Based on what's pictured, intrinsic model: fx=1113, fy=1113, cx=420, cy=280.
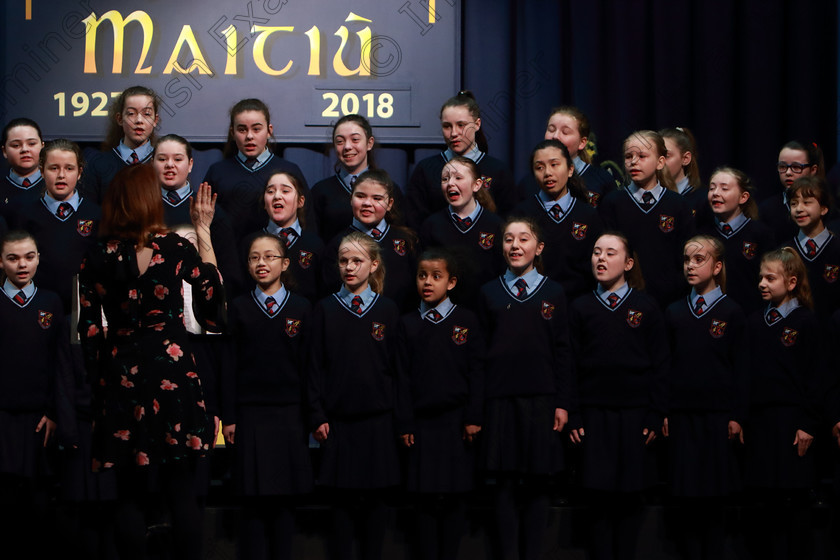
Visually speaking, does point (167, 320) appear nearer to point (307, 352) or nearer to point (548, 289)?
point (307, 352)

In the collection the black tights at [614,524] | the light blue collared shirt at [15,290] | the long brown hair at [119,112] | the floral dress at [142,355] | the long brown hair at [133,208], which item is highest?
the long brown hair at [119,112]

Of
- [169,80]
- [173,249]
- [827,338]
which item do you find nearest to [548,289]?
[827,338]

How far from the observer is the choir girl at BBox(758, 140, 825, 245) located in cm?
437

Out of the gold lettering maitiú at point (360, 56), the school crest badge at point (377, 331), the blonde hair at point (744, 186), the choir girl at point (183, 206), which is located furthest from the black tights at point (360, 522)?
the gold lettering maitiú at point (360, 56)

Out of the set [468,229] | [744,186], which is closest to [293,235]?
[468,229]

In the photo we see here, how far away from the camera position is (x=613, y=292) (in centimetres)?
371

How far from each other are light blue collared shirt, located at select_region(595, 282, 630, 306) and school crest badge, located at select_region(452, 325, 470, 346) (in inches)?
18.5

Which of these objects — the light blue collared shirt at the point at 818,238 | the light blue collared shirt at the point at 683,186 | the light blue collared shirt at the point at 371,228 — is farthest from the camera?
the light blue collared shirt at the point at 683,186

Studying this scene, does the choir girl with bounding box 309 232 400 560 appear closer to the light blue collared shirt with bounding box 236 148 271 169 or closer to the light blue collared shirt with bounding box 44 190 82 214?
the light blue collared shirt with bounding box 236 148 271 169

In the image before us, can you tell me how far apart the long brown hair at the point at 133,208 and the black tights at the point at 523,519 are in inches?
56.8

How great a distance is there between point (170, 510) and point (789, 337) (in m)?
2.16

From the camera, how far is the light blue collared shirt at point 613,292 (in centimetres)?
370

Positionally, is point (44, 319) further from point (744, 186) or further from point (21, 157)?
point (744, 186)

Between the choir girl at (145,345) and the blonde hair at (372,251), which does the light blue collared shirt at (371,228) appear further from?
the choir girl at (145,345)
